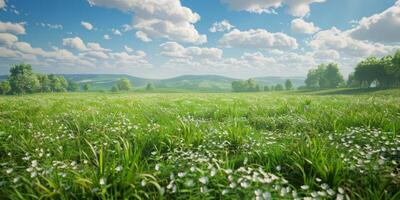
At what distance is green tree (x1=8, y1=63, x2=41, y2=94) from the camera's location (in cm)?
9531

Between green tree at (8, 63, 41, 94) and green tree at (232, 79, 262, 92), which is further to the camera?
green tree at (232, 79, 262, 92)

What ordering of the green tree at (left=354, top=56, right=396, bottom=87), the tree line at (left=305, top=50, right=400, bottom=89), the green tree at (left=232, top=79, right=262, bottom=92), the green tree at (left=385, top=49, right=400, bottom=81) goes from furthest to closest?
the green tree at (left=232, top=79, right=262, bottom=92)
the green tree at (left=354, top=56, right=396, bottom=87)
the tree line at (left=305, top=50, right=400, bottom=89)
the green tree at (left=385, top=49, right=400, bottom=81)

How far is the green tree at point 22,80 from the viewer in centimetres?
Result: 9531

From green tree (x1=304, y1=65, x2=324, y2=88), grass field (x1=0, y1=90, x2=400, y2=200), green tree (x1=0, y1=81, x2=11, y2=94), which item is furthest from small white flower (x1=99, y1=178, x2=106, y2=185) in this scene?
green tree (x1=304, y1=65, x2=324, y2=88)

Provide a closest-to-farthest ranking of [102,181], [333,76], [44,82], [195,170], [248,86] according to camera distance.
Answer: [102,181], [195,170], [333,76], [44,82], [248,86]

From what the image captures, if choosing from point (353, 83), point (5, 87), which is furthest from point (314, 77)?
point (5, 87)

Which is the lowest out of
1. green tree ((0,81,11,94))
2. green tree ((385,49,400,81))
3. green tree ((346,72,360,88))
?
green tree ((0,81,11,94))

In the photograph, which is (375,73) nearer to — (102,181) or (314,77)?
(314,77)

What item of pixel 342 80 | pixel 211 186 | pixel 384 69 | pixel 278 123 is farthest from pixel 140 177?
pixel 342 80

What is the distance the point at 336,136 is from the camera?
5160mm

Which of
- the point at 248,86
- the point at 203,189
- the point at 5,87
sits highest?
the point at 248,86

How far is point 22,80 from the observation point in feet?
313

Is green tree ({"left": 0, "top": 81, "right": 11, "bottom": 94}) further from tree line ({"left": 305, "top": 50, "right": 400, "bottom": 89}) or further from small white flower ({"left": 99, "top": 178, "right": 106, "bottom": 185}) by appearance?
tree line ({"left": 305, "top": 50, "right": 400, "bottom": 89})

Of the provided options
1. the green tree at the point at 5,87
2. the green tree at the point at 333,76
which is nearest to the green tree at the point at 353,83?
the green tree at the point at 333,76
